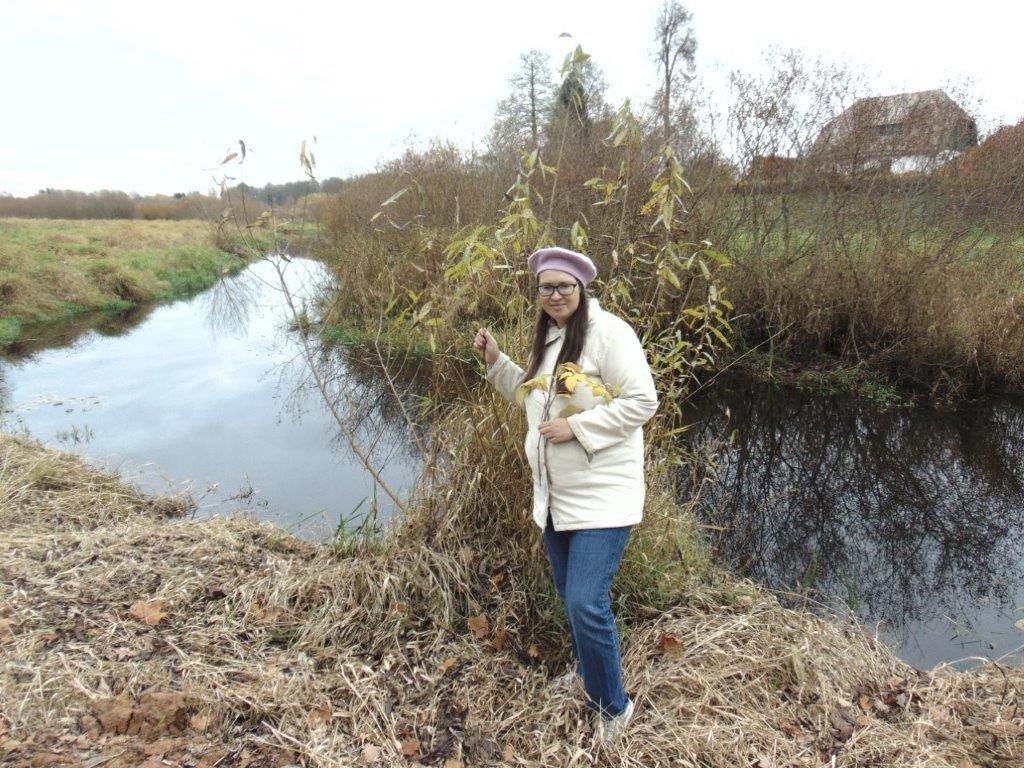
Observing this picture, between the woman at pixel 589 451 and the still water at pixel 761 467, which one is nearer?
the woman at pixel 589 451

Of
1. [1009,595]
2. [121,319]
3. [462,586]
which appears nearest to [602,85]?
[1009,595]

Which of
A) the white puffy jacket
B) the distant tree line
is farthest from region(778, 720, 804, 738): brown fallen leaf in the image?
the distant tree line

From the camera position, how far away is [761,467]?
276 inches

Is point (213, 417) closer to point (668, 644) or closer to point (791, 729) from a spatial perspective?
point (668, 644)

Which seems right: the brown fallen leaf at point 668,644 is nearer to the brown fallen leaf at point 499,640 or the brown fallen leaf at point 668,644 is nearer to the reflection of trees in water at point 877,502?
the brown fallen leaf at point 499,640

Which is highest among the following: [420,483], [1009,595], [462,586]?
[420,483]

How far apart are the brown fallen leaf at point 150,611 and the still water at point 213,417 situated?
1.25m

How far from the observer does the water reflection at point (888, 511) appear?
4.53m

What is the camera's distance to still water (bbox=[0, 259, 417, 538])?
609 centimetres

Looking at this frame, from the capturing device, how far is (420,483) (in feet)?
11.4

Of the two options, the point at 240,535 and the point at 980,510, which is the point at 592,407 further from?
the point at 980,510

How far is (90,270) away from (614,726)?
20034mm

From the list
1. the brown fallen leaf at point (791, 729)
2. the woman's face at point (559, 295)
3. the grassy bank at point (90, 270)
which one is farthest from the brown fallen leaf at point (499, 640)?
the grassy bank at point (90, 270)

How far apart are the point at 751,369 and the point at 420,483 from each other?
25.5ft
